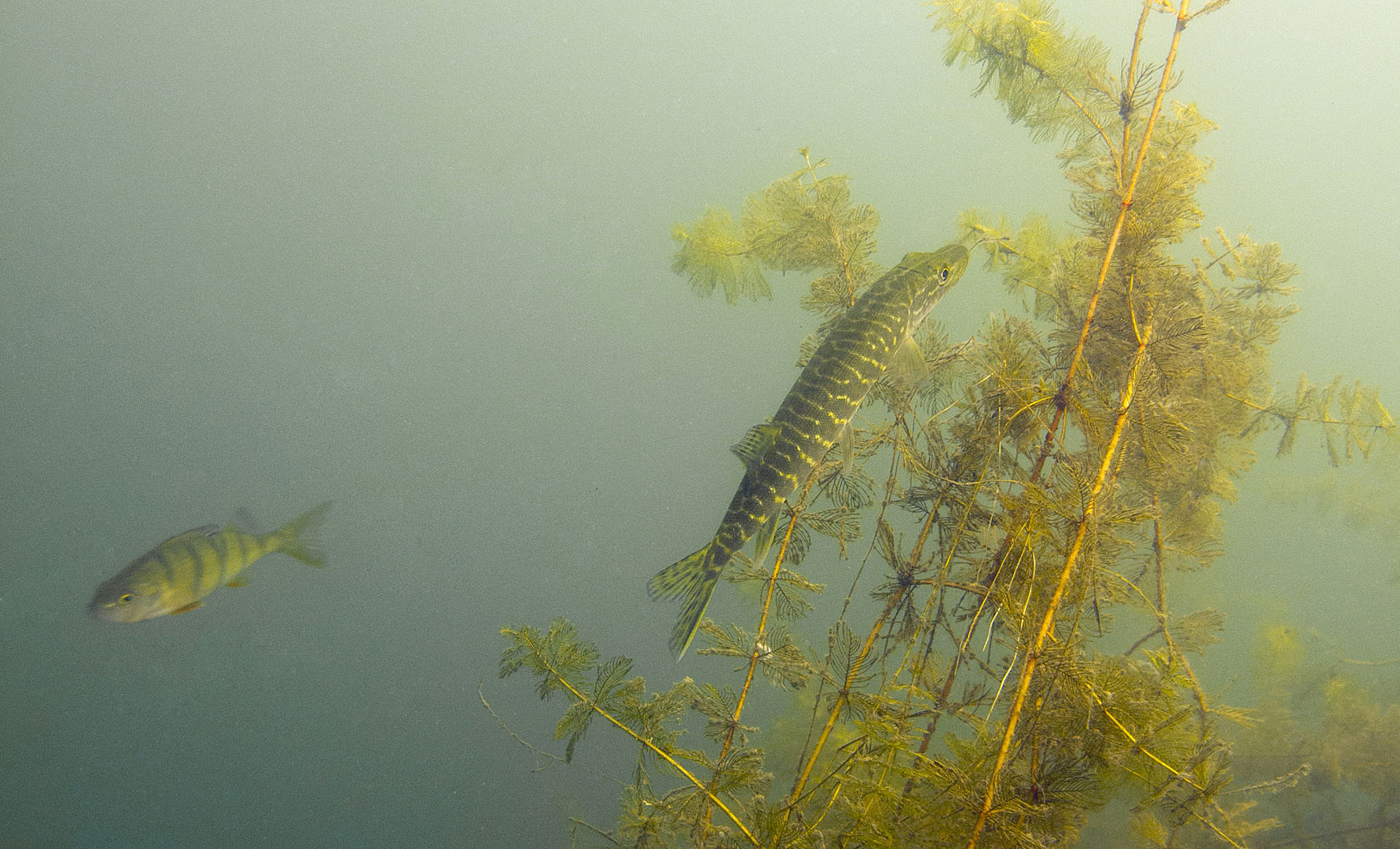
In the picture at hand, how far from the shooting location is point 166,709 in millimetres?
15570

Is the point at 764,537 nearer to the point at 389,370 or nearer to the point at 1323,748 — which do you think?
the point at 1323,748

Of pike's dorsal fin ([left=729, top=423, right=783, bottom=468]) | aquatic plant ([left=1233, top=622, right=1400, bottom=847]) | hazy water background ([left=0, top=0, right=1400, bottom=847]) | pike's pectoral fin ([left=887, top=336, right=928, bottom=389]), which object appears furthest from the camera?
hazy water background ([left=0, top=0, right=1400, bottom=847])

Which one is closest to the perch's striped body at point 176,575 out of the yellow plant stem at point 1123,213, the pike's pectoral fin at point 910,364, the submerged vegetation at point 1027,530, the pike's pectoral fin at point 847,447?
the submerged vegetation at point 1027,530

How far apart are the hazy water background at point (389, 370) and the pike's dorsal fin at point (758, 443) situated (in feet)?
42.4

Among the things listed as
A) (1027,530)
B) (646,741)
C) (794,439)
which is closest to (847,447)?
(794,439)

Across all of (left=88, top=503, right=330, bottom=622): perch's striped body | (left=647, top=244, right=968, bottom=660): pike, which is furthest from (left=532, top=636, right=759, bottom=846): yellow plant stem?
(left=88, top=503, right=330, bottom=622): perch's striped body

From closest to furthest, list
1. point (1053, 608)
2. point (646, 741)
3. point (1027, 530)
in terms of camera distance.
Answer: point (1053, 608)
point (646, 741)
point (1027, 530)

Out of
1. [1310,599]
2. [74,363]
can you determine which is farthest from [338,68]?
[1310,599]

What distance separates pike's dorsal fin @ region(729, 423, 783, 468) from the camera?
288 centimetres

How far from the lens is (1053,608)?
1.81m

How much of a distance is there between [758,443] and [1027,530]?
1.28 m

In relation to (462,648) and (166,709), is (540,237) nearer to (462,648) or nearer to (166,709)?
(462,648)

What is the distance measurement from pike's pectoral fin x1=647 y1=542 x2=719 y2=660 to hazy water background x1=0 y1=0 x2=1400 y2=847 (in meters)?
12.8

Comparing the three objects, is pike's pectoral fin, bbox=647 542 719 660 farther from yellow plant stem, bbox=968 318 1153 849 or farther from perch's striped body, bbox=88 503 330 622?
perch's striped body, bbox=88 503 330 622
